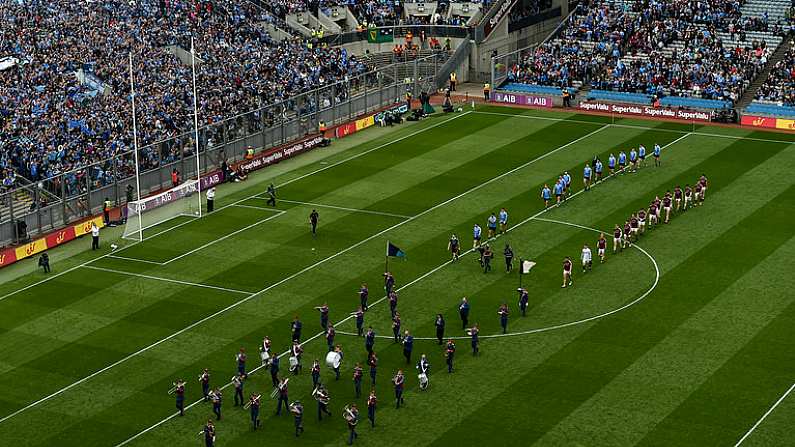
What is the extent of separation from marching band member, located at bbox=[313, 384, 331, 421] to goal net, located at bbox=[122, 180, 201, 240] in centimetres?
2281

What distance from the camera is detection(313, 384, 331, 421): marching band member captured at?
42.6m

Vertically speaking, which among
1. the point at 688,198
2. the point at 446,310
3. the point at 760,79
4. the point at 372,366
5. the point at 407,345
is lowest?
the point at 446,310

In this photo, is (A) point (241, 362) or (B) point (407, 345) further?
(B) point (407, 345)

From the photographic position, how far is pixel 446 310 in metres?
52.6

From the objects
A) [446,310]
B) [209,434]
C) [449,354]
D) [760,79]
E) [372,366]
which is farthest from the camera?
[760,79]

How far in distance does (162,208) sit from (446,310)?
20.3 meters

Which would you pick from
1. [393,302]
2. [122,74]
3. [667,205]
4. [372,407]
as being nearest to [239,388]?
[372,407]

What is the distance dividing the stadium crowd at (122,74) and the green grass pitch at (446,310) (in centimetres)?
782

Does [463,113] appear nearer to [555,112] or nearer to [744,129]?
[555,112]

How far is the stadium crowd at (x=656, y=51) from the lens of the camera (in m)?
88.5

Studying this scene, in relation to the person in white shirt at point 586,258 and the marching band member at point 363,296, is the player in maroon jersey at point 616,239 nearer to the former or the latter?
the person in white shirt at point 586,258

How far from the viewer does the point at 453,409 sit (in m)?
43.5

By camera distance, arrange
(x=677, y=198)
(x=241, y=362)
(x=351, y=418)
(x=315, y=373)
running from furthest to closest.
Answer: (x=677, y=198), (x=241, y=362), (x=315, y=373), (x=351, y=418)

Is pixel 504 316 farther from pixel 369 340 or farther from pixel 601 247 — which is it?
pixel 601 247
